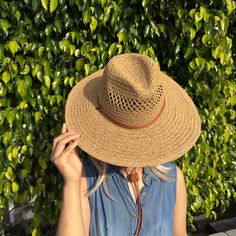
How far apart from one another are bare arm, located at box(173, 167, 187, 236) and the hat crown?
546 millimetres

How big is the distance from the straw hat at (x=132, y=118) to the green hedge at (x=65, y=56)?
54 centimetres

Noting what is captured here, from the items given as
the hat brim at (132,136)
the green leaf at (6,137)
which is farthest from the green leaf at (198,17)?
the green leaf at (6,137)

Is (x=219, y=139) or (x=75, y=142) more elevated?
(x=75, y=142)

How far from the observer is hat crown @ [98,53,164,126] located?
151 cm

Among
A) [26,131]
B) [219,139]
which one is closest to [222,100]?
[219,139]

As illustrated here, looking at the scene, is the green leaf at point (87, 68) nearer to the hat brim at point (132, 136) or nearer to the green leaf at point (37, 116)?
the green leaf at point (37, 116)

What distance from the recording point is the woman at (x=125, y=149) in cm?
157

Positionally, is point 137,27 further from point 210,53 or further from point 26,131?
point 26,131

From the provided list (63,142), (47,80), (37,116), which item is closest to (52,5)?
(47,80)

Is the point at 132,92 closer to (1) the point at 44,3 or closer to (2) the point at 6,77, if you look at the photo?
(1) the point at 44,3

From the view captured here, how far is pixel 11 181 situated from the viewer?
2434 millimetres

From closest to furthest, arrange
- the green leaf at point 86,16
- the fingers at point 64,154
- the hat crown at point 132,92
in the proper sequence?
the hat crown at point 132,92
the fingers at point 64,154
the green leaf at point 86,16

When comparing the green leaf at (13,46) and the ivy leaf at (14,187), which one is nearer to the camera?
the green leaf at (13,46)

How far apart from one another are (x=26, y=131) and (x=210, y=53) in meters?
1.24
